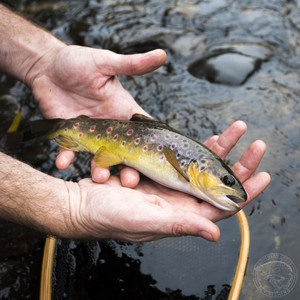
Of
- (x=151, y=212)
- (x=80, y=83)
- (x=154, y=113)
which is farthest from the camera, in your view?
(x=154, y=113)

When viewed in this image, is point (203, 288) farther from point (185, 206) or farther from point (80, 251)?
point (80, 251)

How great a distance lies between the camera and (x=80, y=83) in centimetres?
393

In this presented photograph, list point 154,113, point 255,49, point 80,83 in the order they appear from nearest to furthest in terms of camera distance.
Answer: point 80,83, point 154,113, point 255,49

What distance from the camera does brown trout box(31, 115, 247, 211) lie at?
300 centimetres

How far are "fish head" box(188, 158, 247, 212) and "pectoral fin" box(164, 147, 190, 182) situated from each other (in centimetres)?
7

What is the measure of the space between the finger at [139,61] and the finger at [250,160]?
121 cm

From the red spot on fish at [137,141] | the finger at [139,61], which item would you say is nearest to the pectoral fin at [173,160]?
the red spot on fish at [137,141]

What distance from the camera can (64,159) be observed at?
353cm

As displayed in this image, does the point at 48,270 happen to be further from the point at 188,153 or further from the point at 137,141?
the point at 188,153

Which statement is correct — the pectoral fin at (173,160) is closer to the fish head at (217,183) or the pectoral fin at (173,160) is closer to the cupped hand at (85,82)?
the fish head at (217,183)

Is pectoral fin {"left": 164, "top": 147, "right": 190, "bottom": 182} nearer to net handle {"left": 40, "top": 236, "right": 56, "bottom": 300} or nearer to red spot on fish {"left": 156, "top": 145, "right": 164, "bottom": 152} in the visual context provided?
red spot on fish {"left": 156, "top": 145, "right": 164, "bottom": 152}

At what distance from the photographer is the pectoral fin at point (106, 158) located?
337 centimetres

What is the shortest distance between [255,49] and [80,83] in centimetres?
376

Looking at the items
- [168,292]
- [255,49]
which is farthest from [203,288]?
[255,49]
